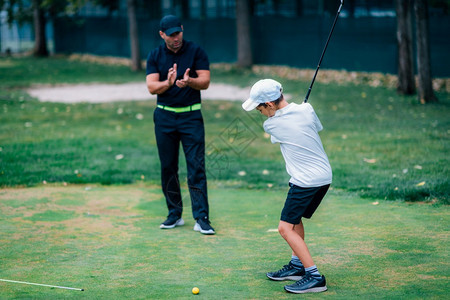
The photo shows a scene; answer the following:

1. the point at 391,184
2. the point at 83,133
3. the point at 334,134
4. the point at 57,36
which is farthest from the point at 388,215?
the point at 57,36

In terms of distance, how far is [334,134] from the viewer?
12.2 metres

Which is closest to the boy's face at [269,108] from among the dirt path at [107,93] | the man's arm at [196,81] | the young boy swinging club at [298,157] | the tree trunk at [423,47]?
the young boy swinging club at [298,157]

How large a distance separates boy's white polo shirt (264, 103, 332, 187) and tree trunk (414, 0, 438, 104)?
11414 millimetres

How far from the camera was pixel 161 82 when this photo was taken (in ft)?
20.3

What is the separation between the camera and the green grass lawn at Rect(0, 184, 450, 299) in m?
4.61

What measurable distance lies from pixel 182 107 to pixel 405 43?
1183cm

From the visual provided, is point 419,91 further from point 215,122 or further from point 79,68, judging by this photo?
point 79,68

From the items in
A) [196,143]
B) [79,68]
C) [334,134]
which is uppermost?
[196,143]

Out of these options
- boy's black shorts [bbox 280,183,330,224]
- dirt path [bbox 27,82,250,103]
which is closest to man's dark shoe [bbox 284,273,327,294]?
boy's black shorts [bbox 280,183,330,224]

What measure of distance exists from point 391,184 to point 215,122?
647 centimetres

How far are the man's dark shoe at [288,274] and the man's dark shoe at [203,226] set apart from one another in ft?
4.60

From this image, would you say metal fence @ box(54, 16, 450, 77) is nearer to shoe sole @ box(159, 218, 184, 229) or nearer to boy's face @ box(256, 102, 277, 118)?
shoe sole @ box(159, 218, 184, 229)

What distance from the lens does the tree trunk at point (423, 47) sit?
15.1 metres

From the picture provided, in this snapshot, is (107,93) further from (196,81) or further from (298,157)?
(298,157)
